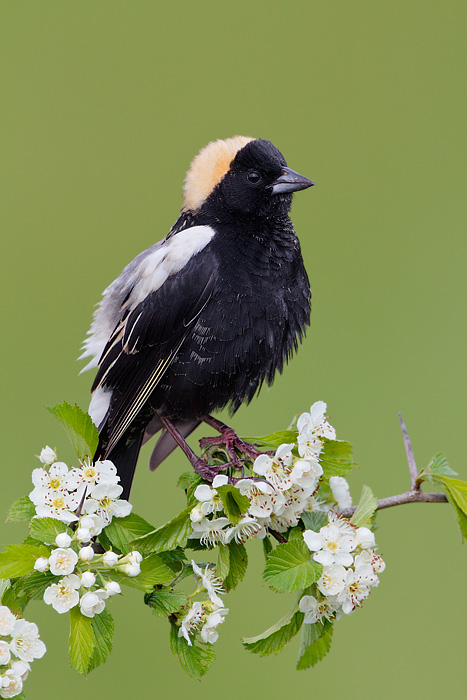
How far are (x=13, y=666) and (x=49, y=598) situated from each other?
117mm

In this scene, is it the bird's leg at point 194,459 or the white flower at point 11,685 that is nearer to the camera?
the white flower at point 11,685

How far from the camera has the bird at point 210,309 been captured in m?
1.95

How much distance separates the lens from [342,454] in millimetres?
1537

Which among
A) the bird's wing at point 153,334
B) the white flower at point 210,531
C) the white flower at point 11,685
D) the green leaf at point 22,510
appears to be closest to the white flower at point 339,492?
the white flower at point 210,531

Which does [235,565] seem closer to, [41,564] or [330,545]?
[330,545]

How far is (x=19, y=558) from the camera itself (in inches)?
50.0

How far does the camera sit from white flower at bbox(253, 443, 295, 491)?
4.79 feet

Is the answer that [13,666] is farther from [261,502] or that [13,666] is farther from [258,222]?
[258,222]

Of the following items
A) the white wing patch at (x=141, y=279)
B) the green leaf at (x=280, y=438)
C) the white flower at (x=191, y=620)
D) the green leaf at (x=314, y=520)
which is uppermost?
the white wing patch at (x=141, y=279)

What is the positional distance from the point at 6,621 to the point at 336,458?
27.1 inches

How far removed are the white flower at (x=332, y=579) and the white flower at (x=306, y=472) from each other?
0.53ft

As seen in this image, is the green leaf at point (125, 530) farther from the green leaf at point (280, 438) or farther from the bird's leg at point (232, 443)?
the bird's leg at point (232, 443)

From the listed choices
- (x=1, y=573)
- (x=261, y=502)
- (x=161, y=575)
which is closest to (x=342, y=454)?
(x=261, y=502)

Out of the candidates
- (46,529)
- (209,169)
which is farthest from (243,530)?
(209,169)
